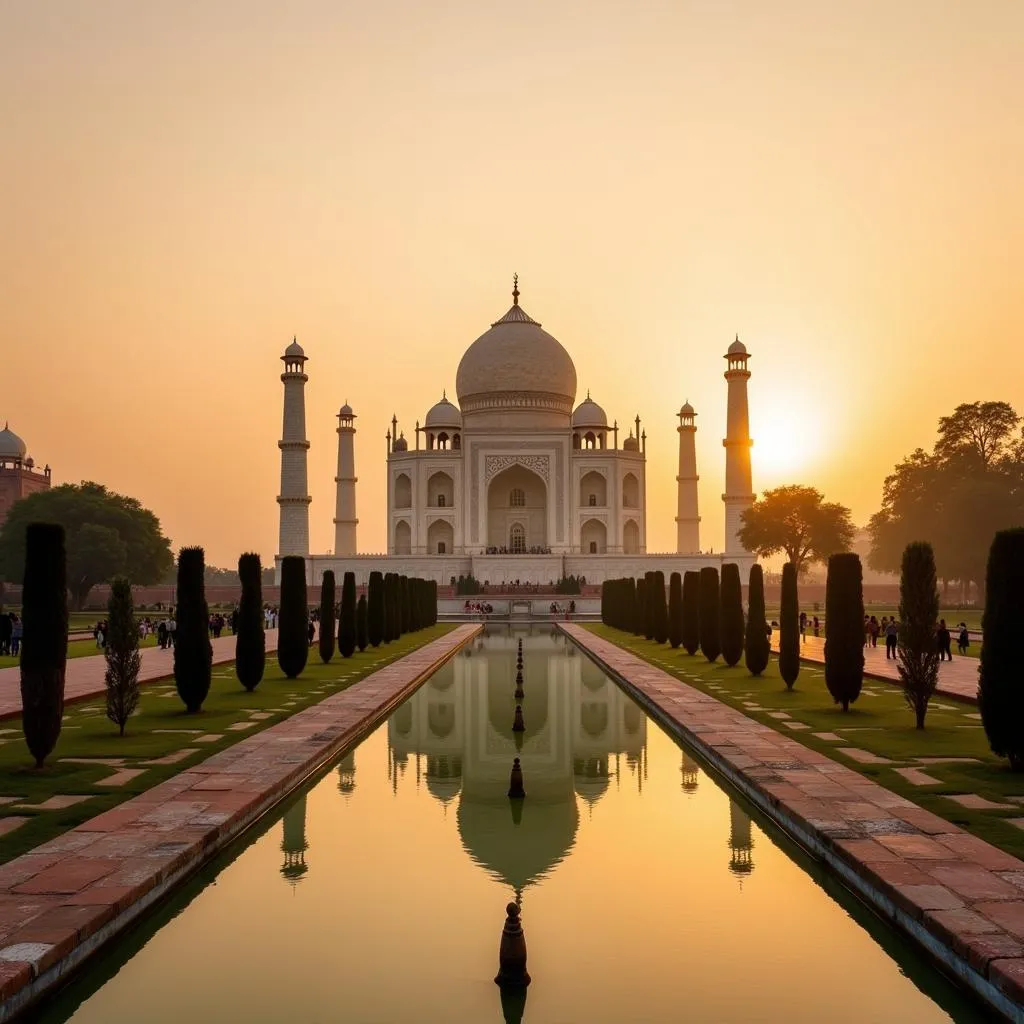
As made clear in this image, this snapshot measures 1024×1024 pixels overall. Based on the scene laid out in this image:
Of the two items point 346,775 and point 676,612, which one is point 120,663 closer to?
point 346,775

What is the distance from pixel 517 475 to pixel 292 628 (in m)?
37.2

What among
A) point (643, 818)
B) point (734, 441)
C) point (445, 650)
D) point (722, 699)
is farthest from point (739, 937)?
point (734, 441)

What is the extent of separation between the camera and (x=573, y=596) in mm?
42781

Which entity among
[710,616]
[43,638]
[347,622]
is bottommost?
[347,622]

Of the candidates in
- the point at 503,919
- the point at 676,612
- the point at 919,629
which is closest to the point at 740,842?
the point at 503,919

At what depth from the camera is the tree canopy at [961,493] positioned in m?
40.5

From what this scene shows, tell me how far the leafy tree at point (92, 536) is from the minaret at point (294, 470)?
5789 mm

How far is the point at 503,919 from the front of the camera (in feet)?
17.0

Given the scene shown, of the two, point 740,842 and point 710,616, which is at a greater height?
point 710,616

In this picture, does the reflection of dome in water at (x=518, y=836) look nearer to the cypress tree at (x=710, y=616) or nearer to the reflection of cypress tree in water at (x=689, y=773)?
the reflection of cypress tree in water at (x=689, y=773)

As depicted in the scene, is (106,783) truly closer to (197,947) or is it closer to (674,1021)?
(197,947)

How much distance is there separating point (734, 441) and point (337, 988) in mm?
43539

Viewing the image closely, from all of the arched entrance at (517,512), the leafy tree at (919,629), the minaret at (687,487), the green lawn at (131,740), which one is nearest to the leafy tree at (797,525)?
the minaret at (687,487)

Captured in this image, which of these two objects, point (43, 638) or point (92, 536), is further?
point (92, 536)
